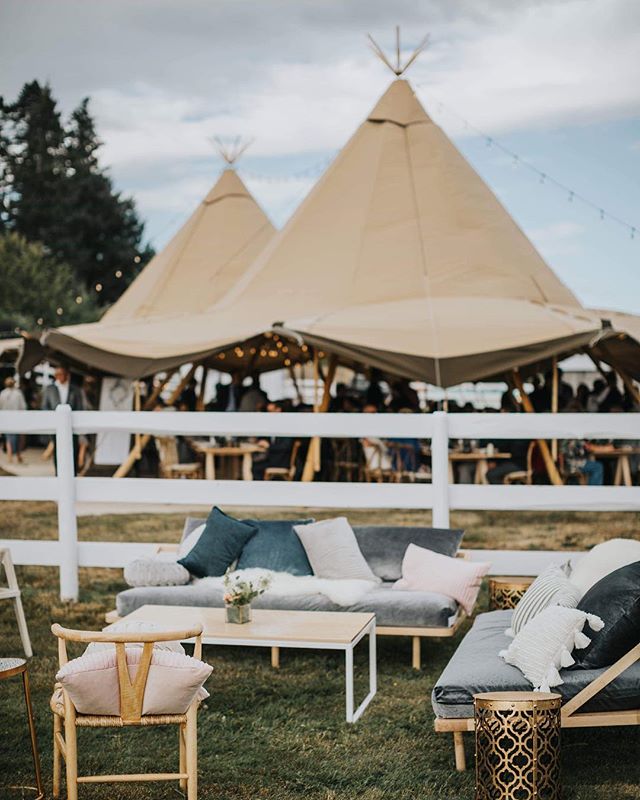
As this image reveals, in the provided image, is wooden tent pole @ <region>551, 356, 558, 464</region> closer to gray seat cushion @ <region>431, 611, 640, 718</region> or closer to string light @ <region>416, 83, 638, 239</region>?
string light @ <region>416, 83, 638, 239</region>

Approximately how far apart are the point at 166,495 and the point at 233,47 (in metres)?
21.6

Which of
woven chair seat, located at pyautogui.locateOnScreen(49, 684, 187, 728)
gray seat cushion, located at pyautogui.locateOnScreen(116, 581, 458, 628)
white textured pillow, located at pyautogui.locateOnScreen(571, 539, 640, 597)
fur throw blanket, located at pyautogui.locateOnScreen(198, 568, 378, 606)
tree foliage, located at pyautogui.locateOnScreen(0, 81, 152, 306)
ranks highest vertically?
tree foliage, located at pyautogui.locateOnScreen(0, 81, 152, 306)

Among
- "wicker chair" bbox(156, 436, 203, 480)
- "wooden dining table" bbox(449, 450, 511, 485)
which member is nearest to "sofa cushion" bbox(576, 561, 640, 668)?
"wooden dining table" bbox(449, 450, 511, 485)

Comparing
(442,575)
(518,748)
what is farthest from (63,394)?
(518,748)

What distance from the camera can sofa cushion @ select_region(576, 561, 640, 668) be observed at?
4887mm

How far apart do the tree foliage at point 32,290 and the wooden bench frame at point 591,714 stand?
3829 centimetres

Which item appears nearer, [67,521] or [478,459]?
[67,521]

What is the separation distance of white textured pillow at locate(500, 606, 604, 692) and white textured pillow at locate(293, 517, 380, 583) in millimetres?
2298

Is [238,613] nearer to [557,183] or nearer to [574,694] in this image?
[574,694]

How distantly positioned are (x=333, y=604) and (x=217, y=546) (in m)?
1.10

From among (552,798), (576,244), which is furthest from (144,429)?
(576,244)

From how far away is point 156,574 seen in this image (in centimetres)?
722

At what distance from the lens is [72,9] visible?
87.6 feet

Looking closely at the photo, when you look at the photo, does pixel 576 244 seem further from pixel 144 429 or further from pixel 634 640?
pixel 634 640
